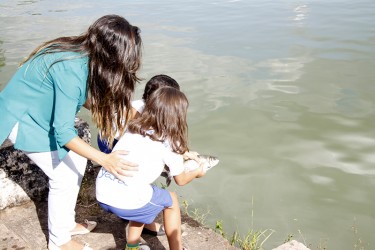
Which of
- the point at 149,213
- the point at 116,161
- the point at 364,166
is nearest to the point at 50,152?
the point at 116,161

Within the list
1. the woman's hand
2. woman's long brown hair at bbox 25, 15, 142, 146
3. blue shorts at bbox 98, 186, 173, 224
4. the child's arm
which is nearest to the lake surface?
the child's arm

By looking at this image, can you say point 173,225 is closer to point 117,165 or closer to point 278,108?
point 117,165

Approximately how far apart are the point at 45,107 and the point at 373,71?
7182mm

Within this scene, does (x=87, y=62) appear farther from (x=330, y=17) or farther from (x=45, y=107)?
(x=330, y=17)

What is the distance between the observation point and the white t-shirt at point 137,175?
251 cm

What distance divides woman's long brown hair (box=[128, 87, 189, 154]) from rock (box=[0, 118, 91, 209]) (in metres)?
1.25

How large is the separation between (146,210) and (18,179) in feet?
4.39

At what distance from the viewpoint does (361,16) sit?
42.1 ft

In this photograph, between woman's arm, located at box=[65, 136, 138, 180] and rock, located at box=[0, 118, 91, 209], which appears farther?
rock, located at box=[0, 118, 91, 209]

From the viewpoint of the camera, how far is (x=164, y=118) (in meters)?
2.54

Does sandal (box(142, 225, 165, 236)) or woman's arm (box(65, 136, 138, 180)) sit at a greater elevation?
woman's arm (box(65, 136, 138, 180))

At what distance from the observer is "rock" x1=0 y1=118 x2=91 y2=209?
10.9ft

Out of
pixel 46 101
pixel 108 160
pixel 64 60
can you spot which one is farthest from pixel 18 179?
pixel 64 60

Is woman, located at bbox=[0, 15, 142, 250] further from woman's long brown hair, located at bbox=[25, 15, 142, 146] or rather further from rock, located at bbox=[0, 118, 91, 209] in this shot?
rock, located at bbox=[0, 118, 91, 209]
